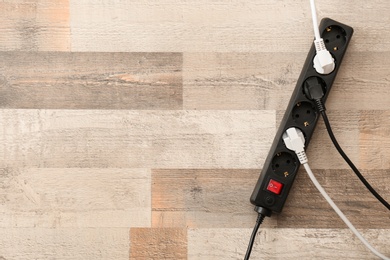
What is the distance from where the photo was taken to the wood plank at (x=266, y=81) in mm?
1026

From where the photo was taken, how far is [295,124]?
3.27 feet


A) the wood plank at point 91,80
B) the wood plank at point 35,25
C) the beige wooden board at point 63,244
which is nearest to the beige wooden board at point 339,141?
the wood plank at point 91,80

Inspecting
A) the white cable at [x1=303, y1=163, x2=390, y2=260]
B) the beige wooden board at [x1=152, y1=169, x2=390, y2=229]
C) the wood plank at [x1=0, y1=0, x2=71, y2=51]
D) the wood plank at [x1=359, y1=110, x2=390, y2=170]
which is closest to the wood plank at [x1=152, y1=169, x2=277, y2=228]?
the beige wooden board at [x1=152, y1=169, x2=390, y2=229]

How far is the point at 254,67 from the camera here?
3.37ft

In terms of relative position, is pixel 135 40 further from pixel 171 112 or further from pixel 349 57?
pixel 349 57

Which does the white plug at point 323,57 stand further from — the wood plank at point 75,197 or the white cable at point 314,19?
the wood plank at point 75,197

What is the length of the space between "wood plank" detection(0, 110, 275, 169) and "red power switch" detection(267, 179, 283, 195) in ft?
0.16

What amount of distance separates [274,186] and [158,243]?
25 cm

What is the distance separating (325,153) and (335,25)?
0.24m

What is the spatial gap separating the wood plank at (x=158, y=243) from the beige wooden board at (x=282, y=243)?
0.02 meters

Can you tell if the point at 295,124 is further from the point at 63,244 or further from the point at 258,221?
the point at 63,244

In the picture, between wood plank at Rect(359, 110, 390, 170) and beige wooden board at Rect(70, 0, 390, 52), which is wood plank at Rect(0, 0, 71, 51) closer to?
beige wooden board at Rect(70, 0, 390, 52)

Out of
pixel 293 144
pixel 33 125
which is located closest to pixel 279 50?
pixel 293 144

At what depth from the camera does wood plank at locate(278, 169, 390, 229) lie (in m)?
1.03
